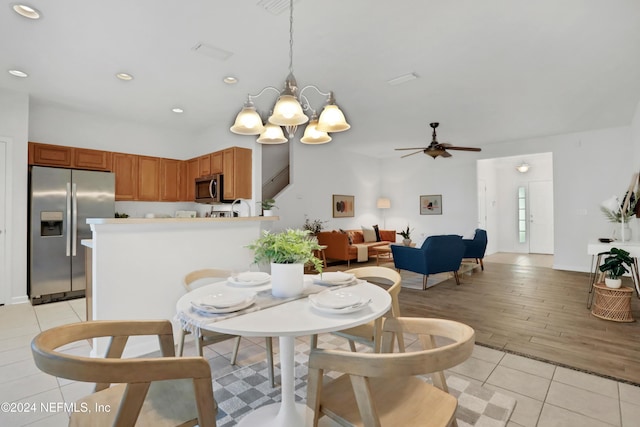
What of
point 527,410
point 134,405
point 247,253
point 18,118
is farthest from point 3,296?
point 527,410

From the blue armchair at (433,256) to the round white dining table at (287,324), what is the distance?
10.4 ft

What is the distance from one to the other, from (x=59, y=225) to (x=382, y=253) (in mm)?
5721

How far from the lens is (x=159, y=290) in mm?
2721

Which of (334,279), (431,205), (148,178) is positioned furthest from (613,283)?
(148,178)

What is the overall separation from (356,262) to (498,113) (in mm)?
4080

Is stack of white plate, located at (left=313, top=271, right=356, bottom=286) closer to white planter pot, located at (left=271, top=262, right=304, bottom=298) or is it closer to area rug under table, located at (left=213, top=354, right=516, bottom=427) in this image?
white planter pot, located at (left=271, top=262, right=304, bottom=298)

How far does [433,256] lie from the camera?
4.79 meters

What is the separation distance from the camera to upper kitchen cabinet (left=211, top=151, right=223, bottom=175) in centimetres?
509

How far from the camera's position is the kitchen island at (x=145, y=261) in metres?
2.44

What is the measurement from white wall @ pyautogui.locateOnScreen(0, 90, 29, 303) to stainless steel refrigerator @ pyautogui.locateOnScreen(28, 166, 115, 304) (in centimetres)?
8

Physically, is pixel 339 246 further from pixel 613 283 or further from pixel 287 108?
pixel 287 108

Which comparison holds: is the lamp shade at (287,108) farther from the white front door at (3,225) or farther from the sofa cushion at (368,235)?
the sofa cushion at (368,235)

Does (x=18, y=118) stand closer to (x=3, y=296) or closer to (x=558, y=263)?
(x=3, y=296)

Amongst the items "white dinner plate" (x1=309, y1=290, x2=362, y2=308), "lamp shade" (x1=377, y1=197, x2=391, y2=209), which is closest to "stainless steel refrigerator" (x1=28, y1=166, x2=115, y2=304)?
"white dinner plate" (x1=309, y1=290, x2=362, y2=308)
